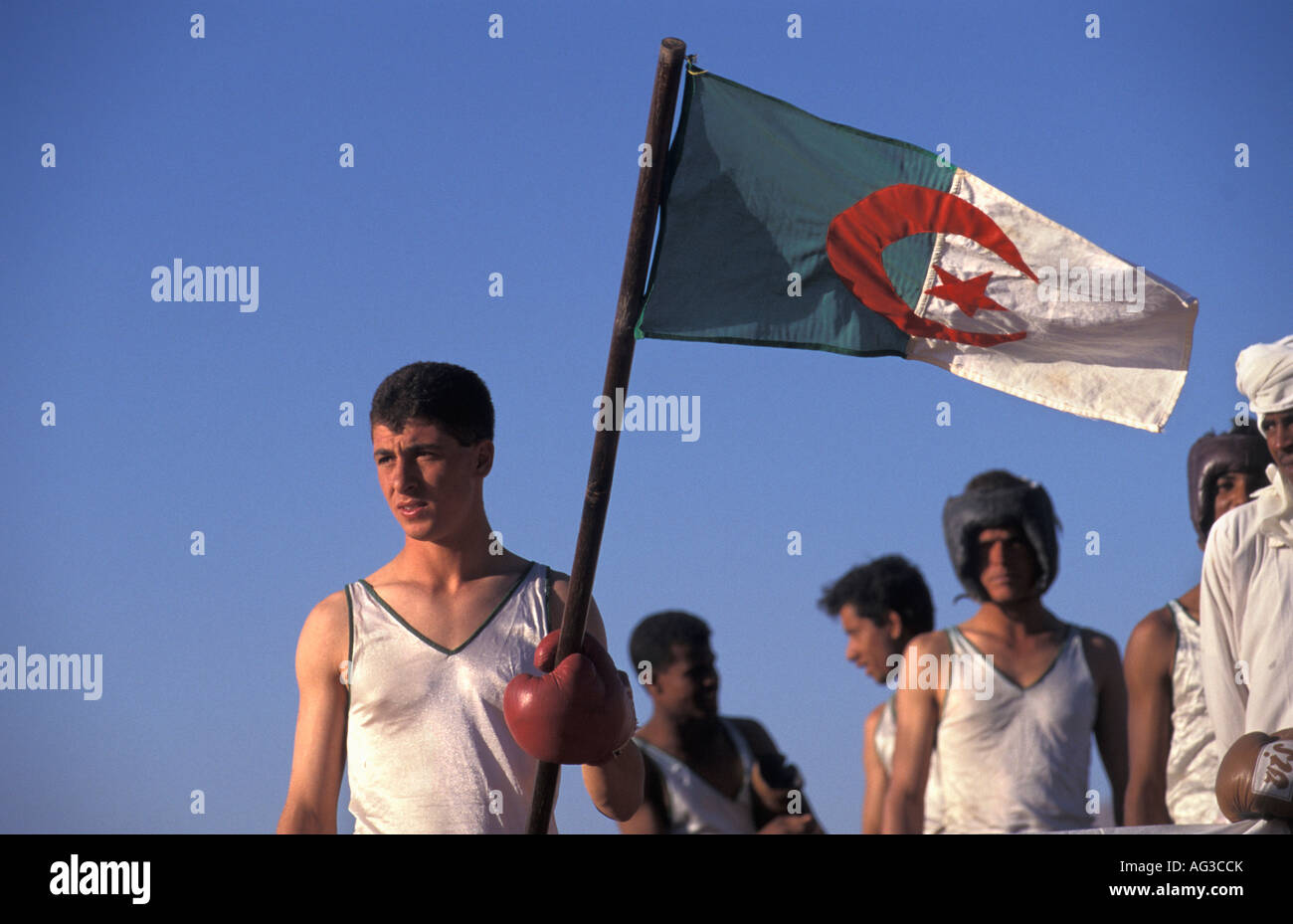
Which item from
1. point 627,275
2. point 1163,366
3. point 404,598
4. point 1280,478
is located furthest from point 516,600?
point 1280,478

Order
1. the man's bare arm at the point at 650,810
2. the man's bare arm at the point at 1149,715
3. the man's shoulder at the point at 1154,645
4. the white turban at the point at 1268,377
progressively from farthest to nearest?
the man's shoulder at the point at 1154,645 → the man's bare arm at the point at 1149,715 → the white turban at the point at 1268,377 → the man's bare arm at the point at 650,810

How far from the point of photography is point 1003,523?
7.07 m

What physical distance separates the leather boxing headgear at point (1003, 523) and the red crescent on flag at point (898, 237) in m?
1.64

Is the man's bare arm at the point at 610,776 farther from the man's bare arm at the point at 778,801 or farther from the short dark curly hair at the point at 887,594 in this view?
the short dark curly hair at the point at 887,594

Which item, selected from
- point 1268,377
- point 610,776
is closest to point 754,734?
point 610,776

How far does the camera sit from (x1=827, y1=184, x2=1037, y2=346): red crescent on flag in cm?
551

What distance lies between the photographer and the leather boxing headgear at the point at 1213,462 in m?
7.23

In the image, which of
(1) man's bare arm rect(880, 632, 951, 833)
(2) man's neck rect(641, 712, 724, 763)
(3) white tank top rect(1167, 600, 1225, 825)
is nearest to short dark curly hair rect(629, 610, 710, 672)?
(2) man's neck rect(641, 712, 724, 763)

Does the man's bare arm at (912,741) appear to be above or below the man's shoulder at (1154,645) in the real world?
below

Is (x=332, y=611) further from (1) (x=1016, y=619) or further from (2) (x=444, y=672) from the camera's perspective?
(1) (x=1016, y=619)

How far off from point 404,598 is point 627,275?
1221 mm

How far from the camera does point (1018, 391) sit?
549 centimetres

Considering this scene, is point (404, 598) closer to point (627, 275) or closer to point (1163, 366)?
point (627, 275)

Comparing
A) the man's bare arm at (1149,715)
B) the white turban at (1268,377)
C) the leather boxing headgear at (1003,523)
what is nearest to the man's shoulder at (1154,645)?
the man's bare arm at (1149,715)
